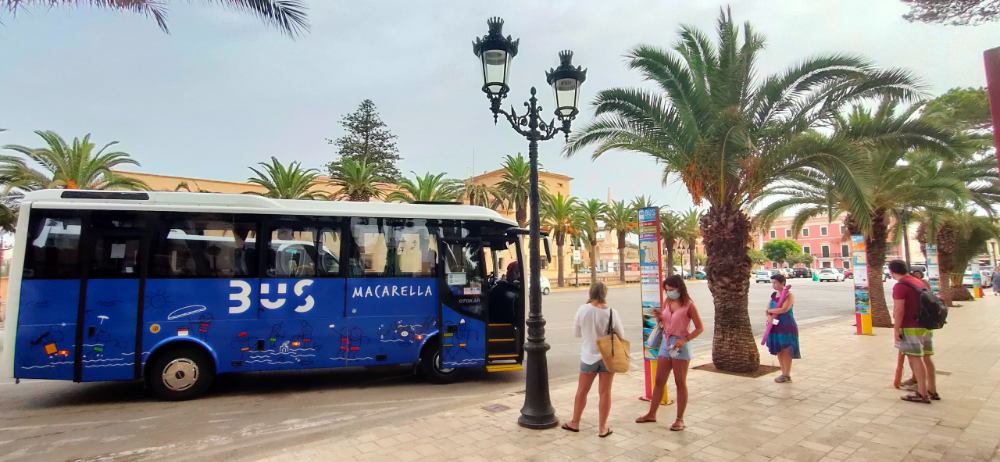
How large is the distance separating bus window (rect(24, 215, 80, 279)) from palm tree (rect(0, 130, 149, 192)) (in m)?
19.9

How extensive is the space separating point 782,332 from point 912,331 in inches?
65.7

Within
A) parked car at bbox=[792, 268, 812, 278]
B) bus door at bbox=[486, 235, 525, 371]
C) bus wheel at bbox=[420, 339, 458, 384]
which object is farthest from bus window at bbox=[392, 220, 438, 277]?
parked car at bbox=[792, 268, 812, 278]

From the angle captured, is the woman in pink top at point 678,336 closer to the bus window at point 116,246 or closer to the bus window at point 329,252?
the bus window at point 329,252

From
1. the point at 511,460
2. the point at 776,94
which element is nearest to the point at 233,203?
the point at 511,460

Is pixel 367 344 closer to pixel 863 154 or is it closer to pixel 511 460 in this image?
pixel 511 460

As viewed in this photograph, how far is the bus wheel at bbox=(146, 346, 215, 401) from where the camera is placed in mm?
7273

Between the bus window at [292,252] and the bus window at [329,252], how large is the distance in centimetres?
11

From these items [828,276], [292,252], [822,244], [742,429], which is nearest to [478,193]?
[292,252]

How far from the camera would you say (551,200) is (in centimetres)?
4350

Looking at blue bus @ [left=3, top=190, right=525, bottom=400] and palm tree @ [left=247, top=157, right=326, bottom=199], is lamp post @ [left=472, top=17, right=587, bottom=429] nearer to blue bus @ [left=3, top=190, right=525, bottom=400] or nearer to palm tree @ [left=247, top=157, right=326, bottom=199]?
blue bus @ [left=3, top=190, right=525, bottom=400]

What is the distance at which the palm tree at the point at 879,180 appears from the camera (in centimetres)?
814

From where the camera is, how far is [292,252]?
782 cm

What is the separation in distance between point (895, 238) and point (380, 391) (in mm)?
24061

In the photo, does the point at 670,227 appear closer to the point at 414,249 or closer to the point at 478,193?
the point at 478,193
